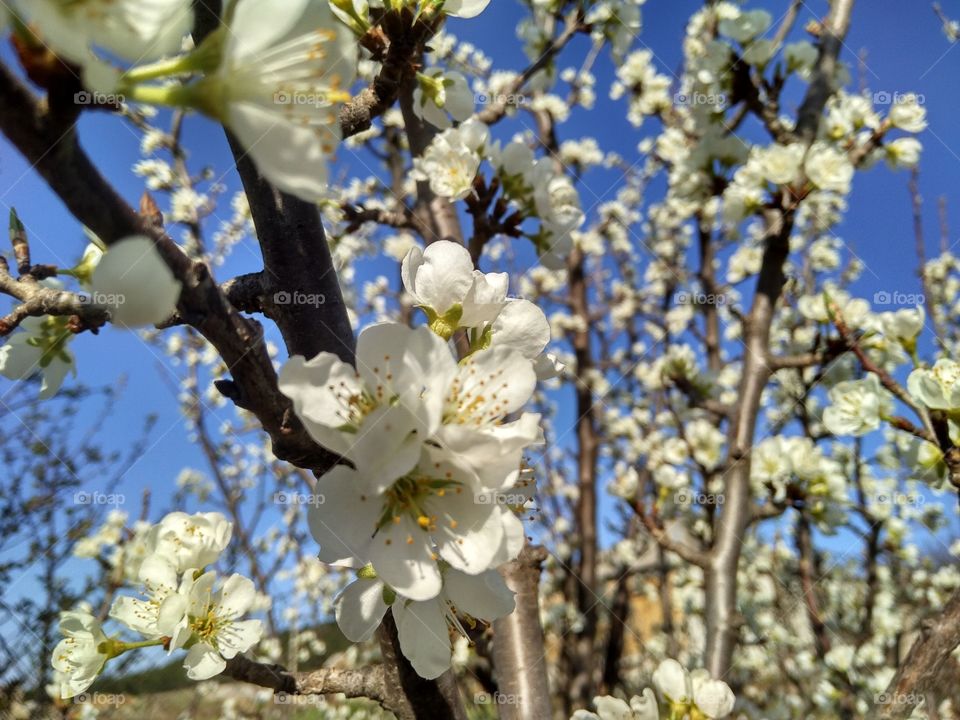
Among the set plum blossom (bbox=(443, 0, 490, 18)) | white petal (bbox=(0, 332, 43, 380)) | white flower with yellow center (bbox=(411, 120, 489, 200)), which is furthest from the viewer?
white flower with yellow center (bbox=(411, 120, 489, 200))

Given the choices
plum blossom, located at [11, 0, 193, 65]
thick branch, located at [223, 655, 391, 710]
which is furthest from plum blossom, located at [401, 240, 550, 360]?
thick branch, located at [223, 655, 391, 710]

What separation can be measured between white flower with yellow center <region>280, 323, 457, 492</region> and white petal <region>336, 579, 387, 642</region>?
0.76 feet

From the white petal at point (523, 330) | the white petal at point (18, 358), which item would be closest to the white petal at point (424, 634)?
the white petal at point (523, 330)

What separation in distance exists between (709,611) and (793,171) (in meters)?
1.71

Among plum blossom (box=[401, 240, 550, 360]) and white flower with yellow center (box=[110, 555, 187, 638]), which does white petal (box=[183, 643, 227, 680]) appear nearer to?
white flower with yellow center (box=[110, 555, 187, 638])

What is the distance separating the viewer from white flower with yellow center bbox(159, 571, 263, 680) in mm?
1188

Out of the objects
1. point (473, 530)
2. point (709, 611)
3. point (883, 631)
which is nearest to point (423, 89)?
point (473, 530)

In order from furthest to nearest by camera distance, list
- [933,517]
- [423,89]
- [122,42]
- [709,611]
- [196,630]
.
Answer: [933,517], [709,611], [423,89], [196,630], [122,42]

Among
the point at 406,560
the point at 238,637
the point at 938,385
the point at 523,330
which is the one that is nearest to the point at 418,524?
the point at 406,560

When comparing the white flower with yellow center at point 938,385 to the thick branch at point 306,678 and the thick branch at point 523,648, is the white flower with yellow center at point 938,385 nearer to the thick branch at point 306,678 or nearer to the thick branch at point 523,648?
the thick branch at point 523,648

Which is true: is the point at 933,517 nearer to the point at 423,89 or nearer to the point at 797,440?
the point at 797,440

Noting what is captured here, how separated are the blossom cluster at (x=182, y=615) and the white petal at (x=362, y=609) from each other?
49 centimetres

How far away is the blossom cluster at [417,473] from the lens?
0.73 metres

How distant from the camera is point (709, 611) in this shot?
2248 mm
